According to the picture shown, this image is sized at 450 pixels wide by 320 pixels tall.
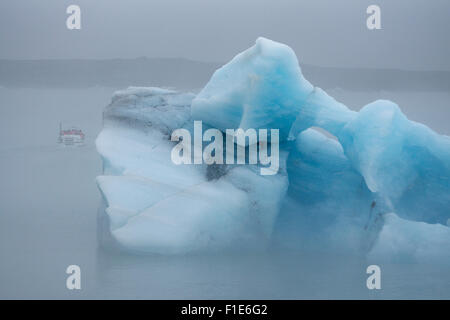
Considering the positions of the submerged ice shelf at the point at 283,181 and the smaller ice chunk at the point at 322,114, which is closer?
the submerged ice shelf at the point at 283,181

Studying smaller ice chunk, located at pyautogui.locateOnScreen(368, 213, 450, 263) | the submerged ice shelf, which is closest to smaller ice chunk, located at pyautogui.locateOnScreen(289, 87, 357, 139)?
the submerged ice shelf

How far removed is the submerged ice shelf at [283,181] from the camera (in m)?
2.66

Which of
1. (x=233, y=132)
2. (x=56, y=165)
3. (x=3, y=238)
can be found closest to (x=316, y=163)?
(x=233, y=132)

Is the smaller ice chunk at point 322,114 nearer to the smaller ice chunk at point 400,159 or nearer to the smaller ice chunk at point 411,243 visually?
the smaller ice chunk at point 400,159

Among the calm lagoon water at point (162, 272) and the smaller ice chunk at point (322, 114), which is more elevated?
the smaller ice chunk at point (322, 114)

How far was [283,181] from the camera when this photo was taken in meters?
2.79

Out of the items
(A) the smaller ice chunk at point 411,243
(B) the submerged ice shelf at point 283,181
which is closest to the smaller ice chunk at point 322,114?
(B) the submerged ice shelf at point 283,181

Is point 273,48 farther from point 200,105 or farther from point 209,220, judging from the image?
point 209,220

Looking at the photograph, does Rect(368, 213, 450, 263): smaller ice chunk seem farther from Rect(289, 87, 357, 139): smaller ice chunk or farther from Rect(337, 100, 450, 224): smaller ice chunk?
Rect(289, 87, 357, 139): smaller ice chunk

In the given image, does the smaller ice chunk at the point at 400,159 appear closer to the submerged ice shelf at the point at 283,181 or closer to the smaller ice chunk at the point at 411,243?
the submerged ice shelf at the point at 283,181

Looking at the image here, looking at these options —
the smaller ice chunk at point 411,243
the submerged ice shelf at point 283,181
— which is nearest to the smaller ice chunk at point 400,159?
the submerged ice shelf at point 283,181

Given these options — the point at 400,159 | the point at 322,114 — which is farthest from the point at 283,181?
the point at 400,159

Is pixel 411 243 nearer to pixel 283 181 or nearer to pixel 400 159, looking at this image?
pixel 400 159

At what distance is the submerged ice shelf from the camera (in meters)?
2.66
